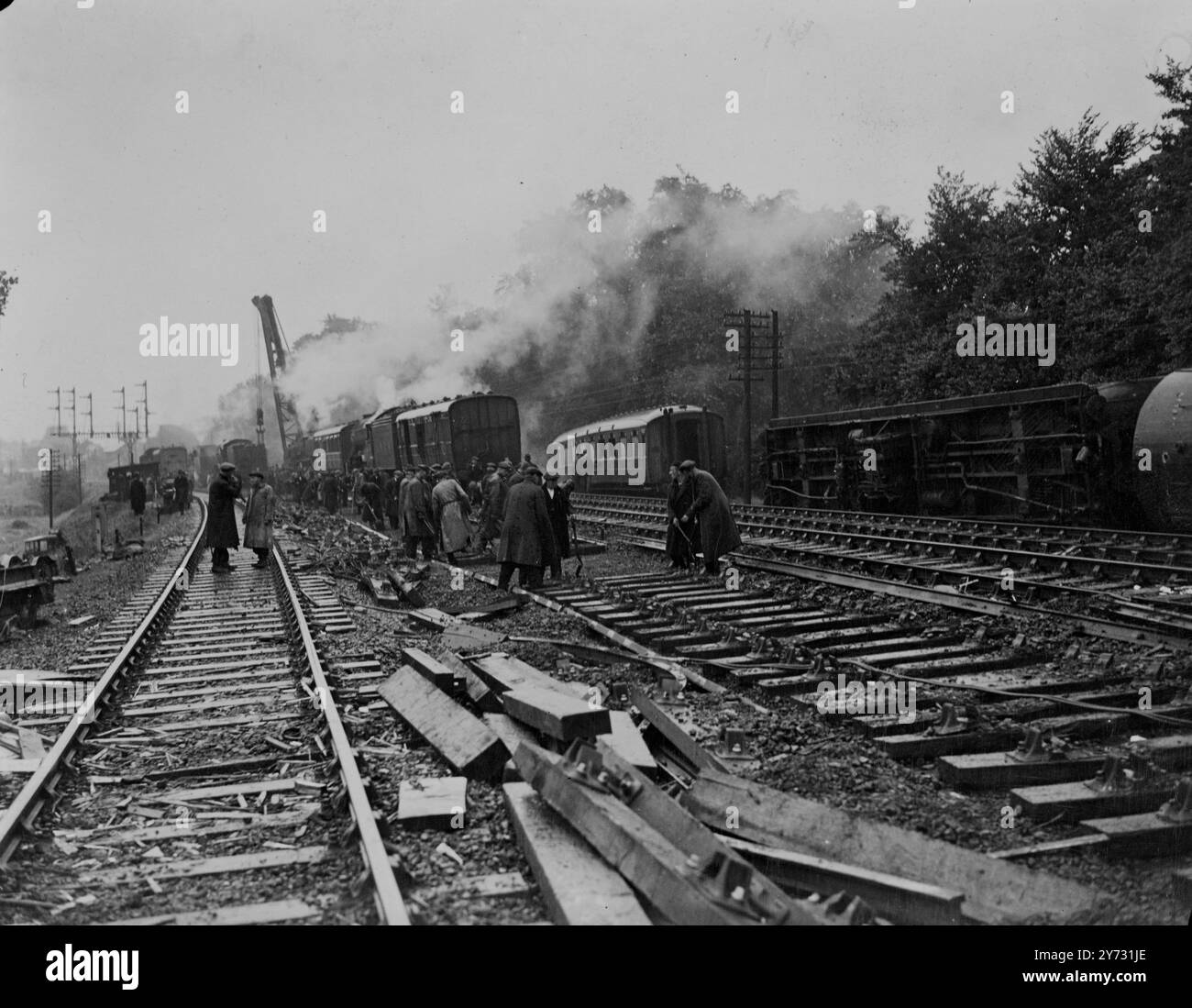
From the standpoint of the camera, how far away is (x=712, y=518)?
11859mm

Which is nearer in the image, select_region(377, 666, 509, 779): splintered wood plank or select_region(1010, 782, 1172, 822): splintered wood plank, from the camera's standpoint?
select_region(1010, 782, 1172, 822): splintered wood plank

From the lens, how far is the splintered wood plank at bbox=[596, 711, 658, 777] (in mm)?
4730

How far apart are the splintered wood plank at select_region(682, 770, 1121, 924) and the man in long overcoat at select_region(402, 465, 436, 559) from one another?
39.1 feet

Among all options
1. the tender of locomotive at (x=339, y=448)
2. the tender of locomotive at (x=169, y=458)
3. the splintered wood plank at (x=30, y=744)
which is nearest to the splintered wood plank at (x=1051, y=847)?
the splintered wood plank at (x=30, y=744)

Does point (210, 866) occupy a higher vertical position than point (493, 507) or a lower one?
lower

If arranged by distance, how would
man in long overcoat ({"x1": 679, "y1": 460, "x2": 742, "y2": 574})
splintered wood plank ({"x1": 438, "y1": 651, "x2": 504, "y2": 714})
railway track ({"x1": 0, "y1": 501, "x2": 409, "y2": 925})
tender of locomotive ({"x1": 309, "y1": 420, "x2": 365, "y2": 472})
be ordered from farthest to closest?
1. tender of locomotive ({"x1": 309, "y1": 420, "x2": 365, "y2": 472})
2. man in long overcoat ({"x1": 679, "y1": 460, "x2": 742, "y2": 574})
3. splintered wood plank ({"x1": 438, "y1": 651, "x2": 504, "y2": 714})
4. railway track ({"x1": 0, "y1": 501, "x2": 409, "y2": 925})

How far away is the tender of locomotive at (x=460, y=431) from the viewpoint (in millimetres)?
23609

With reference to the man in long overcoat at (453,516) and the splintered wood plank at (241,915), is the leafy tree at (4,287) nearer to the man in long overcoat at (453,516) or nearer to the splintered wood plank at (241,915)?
the man in long overcoat at (453,516)

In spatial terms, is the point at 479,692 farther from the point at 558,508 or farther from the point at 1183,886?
the point at 558,508

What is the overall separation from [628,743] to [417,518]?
11410 mm

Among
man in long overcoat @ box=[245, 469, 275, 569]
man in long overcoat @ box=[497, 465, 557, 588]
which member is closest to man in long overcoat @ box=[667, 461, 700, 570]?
man in long overcoat @ box=[497, 465, 557, 588]

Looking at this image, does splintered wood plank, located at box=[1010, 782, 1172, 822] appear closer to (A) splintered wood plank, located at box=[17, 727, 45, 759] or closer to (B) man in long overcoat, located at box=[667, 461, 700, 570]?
(A) splintered wood plank, located at box=[17, 727, 45, 759]

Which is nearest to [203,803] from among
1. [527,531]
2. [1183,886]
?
[1183,886]
